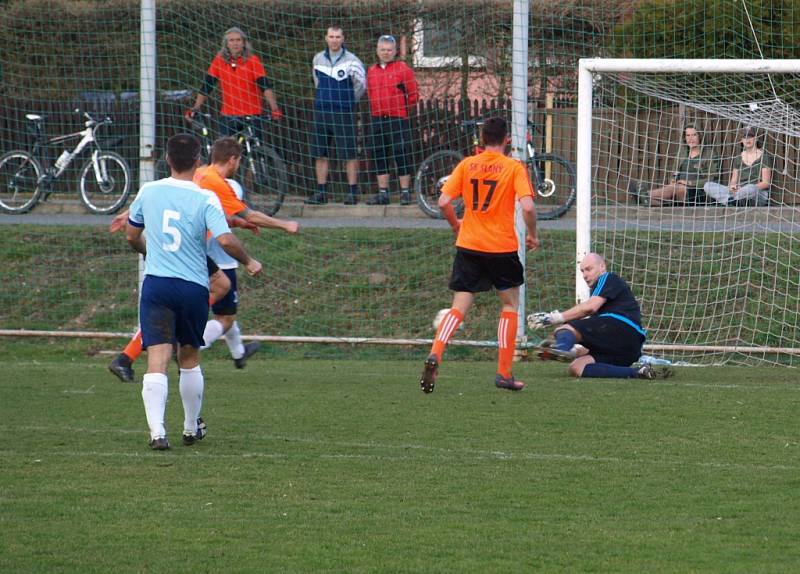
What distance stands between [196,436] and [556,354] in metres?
4.02

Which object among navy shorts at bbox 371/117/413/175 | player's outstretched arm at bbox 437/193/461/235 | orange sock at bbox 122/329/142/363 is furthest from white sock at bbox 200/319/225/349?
navy shorts at bbox 371/117/413/175

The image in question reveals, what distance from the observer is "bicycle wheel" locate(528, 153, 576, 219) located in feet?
44.7

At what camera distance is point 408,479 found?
6188 millimetres

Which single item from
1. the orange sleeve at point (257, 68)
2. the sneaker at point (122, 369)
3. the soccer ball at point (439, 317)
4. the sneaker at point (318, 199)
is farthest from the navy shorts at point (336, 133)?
the sneaker at point (122, 369)

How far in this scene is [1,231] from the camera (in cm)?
1514

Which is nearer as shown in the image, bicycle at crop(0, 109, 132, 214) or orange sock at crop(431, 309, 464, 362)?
orange sock at crop(431, 309, 464, 362)

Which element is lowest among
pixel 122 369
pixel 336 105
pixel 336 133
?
pixel 122 369

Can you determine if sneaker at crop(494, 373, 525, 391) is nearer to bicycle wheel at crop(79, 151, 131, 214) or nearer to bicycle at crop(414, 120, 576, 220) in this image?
bicycle at crop(414, 120, 576, 220)

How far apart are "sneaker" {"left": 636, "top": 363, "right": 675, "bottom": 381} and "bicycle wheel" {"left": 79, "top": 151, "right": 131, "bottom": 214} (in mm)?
7944

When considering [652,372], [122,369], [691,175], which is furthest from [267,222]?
[691,175]

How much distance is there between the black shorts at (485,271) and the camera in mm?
9320

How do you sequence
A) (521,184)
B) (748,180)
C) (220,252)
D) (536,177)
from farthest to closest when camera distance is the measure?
1. (536,177)
2. (748,180)
3. (220,252)
4. (521,184)

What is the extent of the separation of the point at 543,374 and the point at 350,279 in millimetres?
3663

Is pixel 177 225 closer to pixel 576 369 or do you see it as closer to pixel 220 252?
pixel 220 252
